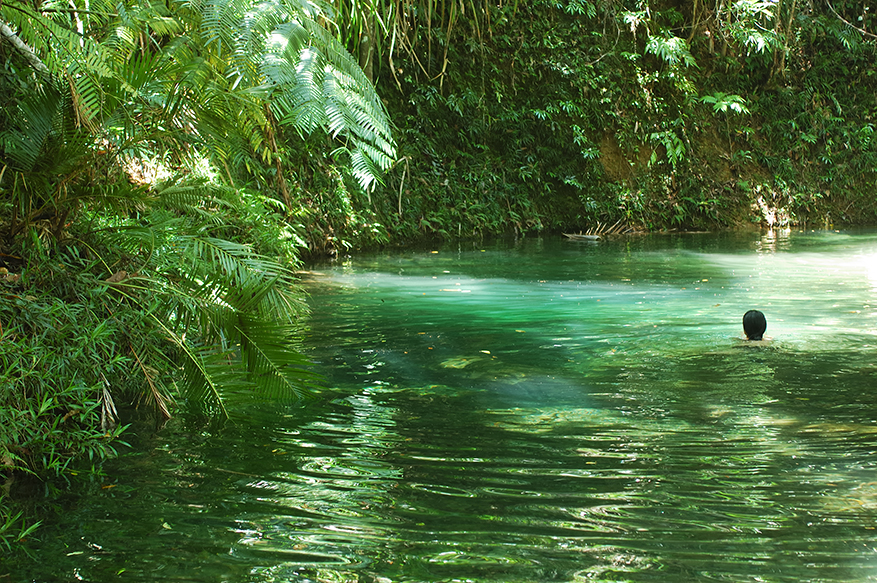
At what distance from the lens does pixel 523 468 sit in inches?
135

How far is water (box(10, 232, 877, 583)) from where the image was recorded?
103 inches

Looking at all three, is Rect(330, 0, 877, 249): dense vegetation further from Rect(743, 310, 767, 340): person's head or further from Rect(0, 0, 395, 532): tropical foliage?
Rect(0, 0, 395, 532): tropical foliage

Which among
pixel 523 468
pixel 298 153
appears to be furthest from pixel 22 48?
pixel 298 153

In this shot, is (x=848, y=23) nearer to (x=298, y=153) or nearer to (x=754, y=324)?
(x=298, y=153)

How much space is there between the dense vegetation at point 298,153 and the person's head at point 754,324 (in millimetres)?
2796

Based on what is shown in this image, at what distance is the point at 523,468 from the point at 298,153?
384 inches

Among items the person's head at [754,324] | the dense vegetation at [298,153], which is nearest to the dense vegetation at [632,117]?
the dense vegetation at [298,153]

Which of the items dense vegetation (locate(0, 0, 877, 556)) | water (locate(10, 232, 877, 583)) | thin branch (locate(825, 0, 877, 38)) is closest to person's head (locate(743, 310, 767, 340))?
water (locate(10, 232, 877, 583))

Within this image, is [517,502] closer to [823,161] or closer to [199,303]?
[199,303]

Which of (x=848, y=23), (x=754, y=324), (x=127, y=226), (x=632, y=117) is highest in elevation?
(x=848, y=23)

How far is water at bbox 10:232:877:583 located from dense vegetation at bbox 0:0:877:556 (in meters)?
0.47

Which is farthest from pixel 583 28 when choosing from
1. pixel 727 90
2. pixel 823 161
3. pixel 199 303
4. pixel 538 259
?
pixel 199 303

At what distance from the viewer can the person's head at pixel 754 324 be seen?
5.66 meters

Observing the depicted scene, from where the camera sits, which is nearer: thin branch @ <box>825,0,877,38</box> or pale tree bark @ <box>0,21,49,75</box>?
pale tree bark @ <box>0,21,49,75</box>
